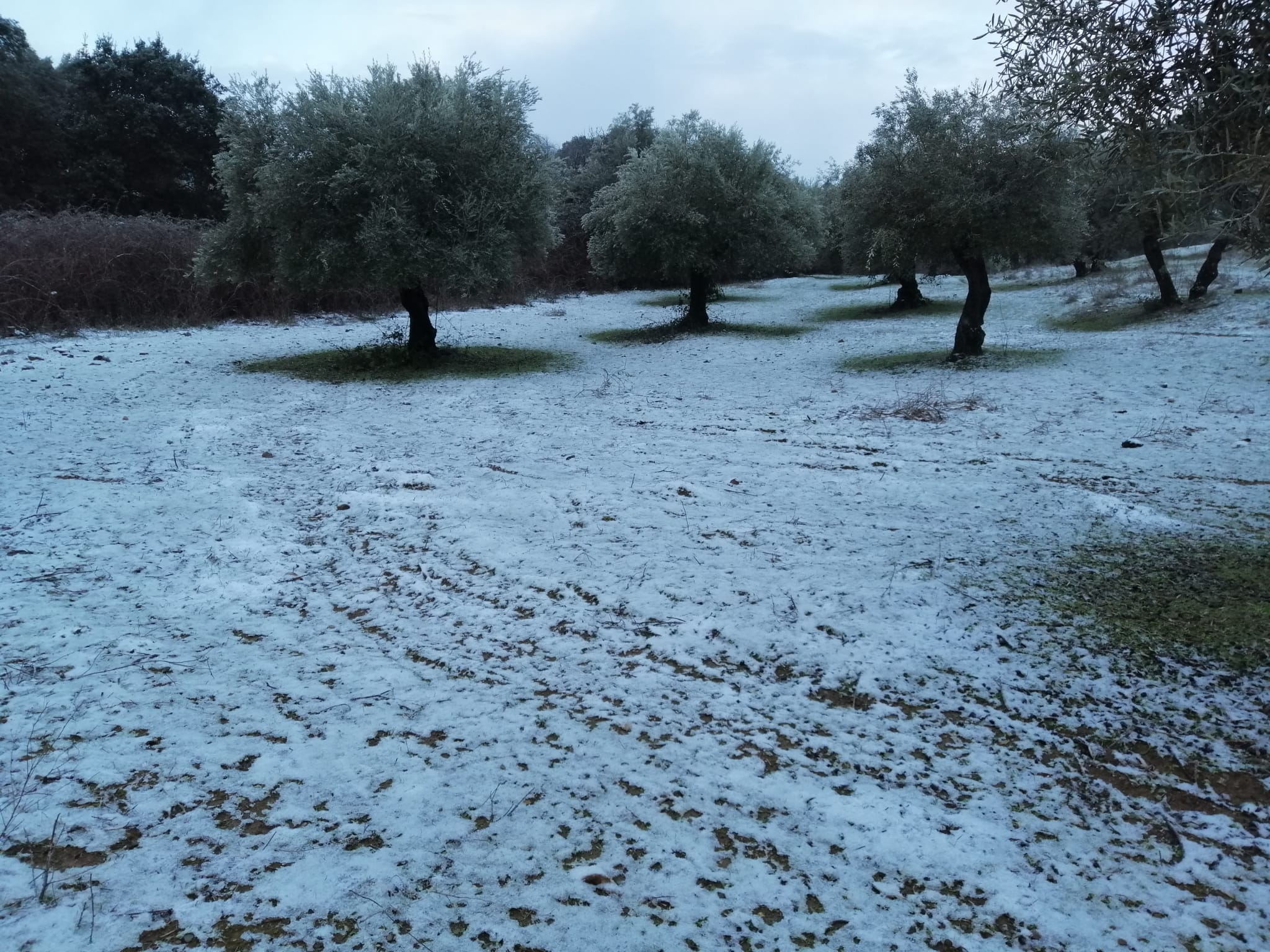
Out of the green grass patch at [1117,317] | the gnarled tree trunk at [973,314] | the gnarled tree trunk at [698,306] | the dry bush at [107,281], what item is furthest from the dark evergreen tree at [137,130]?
the green grass patch at [1117,317]

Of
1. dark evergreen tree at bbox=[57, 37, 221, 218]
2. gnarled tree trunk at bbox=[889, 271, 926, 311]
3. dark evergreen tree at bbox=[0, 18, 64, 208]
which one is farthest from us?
dark evergreen tree at bbox=[57, 37, 221, 218]

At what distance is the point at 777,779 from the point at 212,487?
583 centimetres

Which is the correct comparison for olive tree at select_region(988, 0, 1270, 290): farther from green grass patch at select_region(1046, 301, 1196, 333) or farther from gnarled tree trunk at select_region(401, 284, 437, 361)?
green grass patch at select_region(1046, 301, 1196, 333)

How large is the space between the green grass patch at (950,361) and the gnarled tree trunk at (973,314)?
0.63ft

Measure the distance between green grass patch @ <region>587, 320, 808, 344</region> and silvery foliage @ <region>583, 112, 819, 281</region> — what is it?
150 cm

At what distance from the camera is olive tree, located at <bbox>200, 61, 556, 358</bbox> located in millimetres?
12383

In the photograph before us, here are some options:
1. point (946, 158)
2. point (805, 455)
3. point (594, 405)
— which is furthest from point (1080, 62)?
point (946, 158)

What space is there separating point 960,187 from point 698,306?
9527 mm

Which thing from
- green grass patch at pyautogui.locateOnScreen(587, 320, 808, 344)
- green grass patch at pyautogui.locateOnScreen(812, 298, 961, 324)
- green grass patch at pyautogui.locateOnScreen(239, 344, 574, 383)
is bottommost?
green grass patch at pyautogui.locateOnScreen(239, 344, 574, 383)

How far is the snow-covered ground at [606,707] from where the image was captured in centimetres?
245

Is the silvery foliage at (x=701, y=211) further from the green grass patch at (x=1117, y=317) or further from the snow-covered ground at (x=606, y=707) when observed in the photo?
the snow-covered ground at (x=606, y=707)

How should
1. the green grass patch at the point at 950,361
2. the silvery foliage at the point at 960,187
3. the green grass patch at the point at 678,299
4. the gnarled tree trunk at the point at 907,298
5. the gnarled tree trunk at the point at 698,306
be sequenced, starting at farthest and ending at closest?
1. the green grass patch at the point at 678,299
2. the gnarled tree trunk at the point at 907,298
3. the gnarled tree trunk at the point at 698,306
4. the green grass patch at the point at 950,361
5. the silvery foliage at the point at 960,187

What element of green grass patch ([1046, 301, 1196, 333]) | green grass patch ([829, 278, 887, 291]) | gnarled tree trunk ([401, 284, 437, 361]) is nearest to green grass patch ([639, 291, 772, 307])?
green grass patch ([829, 278, 887, 291])

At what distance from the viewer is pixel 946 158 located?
12.3 m
